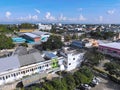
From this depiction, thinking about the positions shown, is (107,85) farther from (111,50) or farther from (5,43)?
(5,43)

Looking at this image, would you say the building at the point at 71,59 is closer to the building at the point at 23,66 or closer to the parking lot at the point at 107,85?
the building at the point at 23,66

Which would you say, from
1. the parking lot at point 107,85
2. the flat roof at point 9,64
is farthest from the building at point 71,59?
the flat roof at point 9,64

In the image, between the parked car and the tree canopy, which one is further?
the tree canopy

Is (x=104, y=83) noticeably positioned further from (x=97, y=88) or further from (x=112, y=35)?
(x=112, y=35)

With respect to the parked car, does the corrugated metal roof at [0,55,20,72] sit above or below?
above

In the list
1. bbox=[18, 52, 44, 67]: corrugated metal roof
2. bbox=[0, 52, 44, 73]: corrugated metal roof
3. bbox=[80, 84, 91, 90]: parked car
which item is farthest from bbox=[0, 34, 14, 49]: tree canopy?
bbox=[80, 84, 91, 90]: parked car

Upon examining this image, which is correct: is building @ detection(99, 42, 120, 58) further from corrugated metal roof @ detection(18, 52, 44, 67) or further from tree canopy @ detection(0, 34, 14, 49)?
tree canopy @ detection(0, 34, 14, 49)

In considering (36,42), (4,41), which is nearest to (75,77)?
(4,41)

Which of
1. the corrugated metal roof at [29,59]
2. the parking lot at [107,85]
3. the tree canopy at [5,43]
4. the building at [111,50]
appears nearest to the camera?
the parking lot at [107,85]
